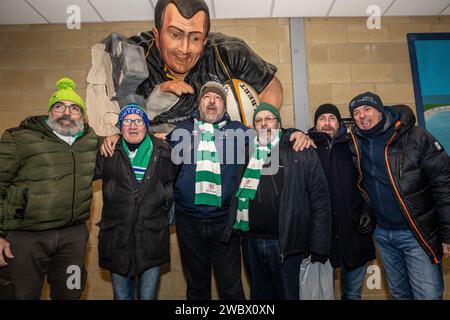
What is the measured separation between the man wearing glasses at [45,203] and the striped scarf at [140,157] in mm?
305

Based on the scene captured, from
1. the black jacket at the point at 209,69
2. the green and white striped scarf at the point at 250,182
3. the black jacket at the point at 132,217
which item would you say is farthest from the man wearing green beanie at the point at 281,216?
the black jacket at the point at 209,69

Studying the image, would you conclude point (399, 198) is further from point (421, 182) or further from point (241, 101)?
point (241, 101)

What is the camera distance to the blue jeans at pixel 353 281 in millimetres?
1823

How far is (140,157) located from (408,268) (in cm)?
173

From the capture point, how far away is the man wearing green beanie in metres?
1.62

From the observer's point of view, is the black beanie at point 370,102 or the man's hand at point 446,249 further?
the black beanie at point 370,102

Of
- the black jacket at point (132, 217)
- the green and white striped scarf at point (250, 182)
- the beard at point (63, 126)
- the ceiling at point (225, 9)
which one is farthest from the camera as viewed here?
the ceiling at point (225, 9)

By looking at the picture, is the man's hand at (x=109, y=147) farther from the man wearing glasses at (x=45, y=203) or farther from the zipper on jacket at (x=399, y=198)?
the zipper on jacket at (x=399, y=198)

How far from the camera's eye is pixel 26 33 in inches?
116

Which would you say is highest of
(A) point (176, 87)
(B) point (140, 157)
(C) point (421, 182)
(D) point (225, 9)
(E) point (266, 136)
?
(D) point (225, 9)

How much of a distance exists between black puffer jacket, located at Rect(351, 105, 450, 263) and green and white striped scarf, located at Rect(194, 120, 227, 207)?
3.39 ft

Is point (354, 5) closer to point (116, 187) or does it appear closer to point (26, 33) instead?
point (116, 187)

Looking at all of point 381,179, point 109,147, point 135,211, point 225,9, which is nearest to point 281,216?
point 381,179

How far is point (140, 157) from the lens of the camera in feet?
5.55
